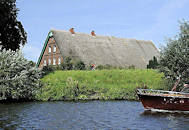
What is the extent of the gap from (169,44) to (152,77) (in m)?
10.7

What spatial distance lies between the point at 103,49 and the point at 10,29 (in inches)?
979

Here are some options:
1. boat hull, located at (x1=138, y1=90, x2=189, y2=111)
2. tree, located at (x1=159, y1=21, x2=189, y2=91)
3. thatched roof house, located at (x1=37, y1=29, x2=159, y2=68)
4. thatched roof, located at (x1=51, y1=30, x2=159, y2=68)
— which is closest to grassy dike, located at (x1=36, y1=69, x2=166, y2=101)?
tree, located at (x1=159, y1=21, x2=189, y2=91)

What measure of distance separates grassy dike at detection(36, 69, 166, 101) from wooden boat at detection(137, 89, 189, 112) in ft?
30.9

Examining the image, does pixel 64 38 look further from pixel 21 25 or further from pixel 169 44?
pixel 169 44

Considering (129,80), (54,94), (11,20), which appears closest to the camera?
(54,94)

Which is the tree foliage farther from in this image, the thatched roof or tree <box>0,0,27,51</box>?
the thatched roof

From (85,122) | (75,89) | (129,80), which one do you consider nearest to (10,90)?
(75,89)

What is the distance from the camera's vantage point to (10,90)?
24.9 m

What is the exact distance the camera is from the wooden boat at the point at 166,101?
1942 centimetres

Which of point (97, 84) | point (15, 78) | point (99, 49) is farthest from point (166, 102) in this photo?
point (99, 49)

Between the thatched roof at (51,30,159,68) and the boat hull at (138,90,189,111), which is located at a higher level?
the thatched roof at (51,30,159,68)

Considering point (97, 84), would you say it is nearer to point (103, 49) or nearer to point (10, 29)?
point (10, 29)

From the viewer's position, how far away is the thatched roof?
52.8 metres

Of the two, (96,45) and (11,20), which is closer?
(11,20)
